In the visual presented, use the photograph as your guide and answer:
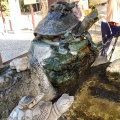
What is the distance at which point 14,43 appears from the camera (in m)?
5.91

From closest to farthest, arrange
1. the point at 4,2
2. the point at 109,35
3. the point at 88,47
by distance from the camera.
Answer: the point at 88,47
the point at 109,35
the point at 4,2

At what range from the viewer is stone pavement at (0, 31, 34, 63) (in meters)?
5.00

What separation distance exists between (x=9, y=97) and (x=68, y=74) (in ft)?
1.20

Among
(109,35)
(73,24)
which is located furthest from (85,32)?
(109,35)

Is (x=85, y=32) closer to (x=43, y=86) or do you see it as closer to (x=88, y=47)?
(x=88, y=47)

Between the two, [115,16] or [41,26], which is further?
[115,16]

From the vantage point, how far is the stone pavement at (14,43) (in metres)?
5.00

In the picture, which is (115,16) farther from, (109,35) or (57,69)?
(57,69)

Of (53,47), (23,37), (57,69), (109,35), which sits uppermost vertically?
(53,47)

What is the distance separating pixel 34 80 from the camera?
1344 mm

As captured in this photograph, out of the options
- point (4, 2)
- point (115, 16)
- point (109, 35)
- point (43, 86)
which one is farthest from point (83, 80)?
point (4, 2)

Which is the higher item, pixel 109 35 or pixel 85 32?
pixel 85 32

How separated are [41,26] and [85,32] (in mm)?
275

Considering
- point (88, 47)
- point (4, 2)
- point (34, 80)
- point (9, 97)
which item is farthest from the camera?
point (4, 2)
